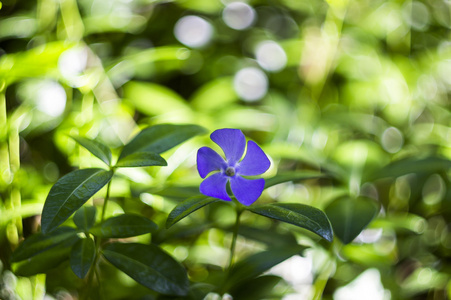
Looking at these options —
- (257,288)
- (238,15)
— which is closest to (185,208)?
(257,288)

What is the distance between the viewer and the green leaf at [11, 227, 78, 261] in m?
0.59

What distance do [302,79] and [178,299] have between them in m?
0.92

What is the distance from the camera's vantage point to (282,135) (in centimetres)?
103

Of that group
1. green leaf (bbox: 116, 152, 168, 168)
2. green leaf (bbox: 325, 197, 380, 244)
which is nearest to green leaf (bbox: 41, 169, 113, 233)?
green leaf (bbox: 116, 152, 168, 168)

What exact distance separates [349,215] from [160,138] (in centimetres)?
35

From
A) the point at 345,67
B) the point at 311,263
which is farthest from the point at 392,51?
the point at 311,263

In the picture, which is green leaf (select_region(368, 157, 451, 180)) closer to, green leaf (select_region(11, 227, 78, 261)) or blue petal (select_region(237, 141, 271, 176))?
blue petal (select_region(237, 141, 271, 176))

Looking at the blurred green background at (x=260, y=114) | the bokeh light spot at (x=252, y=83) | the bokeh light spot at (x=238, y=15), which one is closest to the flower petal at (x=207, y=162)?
the blurred green background at (x=260, y=114)

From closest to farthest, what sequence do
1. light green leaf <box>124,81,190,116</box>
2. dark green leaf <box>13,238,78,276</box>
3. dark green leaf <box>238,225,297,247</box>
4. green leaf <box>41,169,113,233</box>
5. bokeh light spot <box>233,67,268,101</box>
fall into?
green leaf <box>41,169,113,233</box>
dark green leaf <box>13,238,78,276</box>
dark green leaf <box>238,225,297,247</box>
light green leaf <box>124,81,190,116</box>
bokeh light spot <box>233,67,268,101</box>

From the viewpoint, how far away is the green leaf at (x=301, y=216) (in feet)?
1.70

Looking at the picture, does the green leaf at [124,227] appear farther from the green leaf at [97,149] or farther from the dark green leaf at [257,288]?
the dark green leaf at [257,288]

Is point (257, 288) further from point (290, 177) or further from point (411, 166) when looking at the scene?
point (411, 166)

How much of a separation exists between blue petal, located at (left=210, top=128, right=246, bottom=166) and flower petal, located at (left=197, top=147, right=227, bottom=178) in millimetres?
17

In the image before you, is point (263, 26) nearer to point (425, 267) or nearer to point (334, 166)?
point (334, 166)
